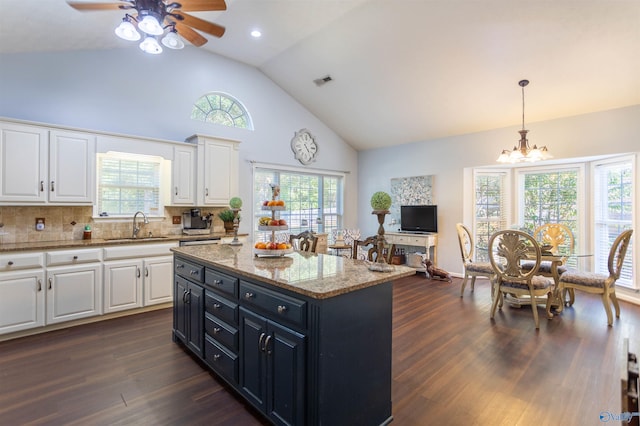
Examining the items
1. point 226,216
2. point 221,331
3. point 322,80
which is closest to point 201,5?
point 221,331

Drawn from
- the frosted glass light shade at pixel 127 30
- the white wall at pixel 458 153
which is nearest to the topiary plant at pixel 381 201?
the frosted glass light shade at pixel 127 30

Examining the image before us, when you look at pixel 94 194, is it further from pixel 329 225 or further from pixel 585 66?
pixel 585 66

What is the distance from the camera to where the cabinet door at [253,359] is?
1.87m

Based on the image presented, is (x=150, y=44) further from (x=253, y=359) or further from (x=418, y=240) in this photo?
(x=418, y=240)

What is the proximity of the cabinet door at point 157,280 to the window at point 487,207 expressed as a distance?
5302mm

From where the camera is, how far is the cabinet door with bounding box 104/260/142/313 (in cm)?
361

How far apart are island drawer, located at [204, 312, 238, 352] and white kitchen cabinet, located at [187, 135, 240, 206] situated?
2606 mm

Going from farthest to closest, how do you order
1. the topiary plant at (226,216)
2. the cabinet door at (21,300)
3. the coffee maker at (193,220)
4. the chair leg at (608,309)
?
the topiary plant at (226,216), the coffee maker at (193,220), the chair leg at (608,309), the cabinet door at (21,300)

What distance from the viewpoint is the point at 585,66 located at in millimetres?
3791

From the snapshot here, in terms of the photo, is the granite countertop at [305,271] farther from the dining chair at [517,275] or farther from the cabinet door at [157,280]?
the dining chair at [517,275]

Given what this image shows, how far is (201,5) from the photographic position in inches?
87.1

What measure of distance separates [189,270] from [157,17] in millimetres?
1930

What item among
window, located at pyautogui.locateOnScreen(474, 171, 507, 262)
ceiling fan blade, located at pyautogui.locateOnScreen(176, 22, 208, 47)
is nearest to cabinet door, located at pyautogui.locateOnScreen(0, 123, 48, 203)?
ceiling fan blade, located at pyautogui.locateOnScreen(176, 22, 208, 47)

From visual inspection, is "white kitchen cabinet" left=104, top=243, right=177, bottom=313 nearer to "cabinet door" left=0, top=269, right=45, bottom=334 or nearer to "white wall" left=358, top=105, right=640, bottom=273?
"cabinet door" left=0, top=269, right=45, bottom=334
